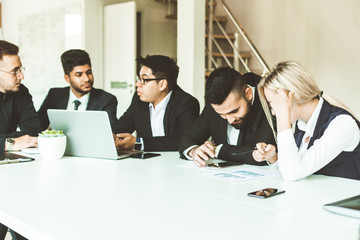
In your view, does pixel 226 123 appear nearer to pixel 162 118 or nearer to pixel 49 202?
pixel 162 118

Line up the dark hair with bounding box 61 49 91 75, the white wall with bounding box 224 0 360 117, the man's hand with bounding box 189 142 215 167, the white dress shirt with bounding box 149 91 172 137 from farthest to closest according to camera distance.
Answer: the white wall with bounding box 224 0 360 117 < the dark hair with bounding box 61 49 91 75 < the white dress shirt with bounding box 149 91 172 137 < the man's hand with bounding box 189 142 215 167

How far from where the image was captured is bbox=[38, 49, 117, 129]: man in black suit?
10.6 ft

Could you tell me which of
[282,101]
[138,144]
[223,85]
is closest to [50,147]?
[138,144]

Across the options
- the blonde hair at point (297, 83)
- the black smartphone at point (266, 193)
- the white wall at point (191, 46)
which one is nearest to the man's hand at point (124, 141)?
the blonde hair at point (297, 83)

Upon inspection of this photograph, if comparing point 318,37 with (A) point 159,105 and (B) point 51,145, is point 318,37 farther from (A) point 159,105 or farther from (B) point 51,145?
(B) point 51,145

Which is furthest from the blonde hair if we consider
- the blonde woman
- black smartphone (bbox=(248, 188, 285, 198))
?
black smartphone (bbox=(248, 188, 285, 198))

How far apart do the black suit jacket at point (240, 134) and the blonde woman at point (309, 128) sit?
17cm

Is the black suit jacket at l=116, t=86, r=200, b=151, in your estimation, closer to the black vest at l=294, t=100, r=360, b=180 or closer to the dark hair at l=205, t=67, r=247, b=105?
the dark hair at l=205, t=67, r=247, b=105

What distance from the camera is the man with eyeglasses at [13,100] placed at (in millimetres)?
2736

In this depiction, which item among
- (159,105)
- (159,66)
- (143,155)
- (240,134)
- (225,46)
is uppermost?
(225,46)

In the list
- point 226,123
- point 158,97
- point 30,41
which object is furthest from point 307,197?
point 30,41

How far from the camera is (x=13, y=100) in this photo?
288 centimetres

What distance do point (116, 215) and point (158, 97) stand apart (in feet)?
6.31

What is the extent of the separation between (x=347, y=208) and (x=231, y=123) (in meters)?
1.16
